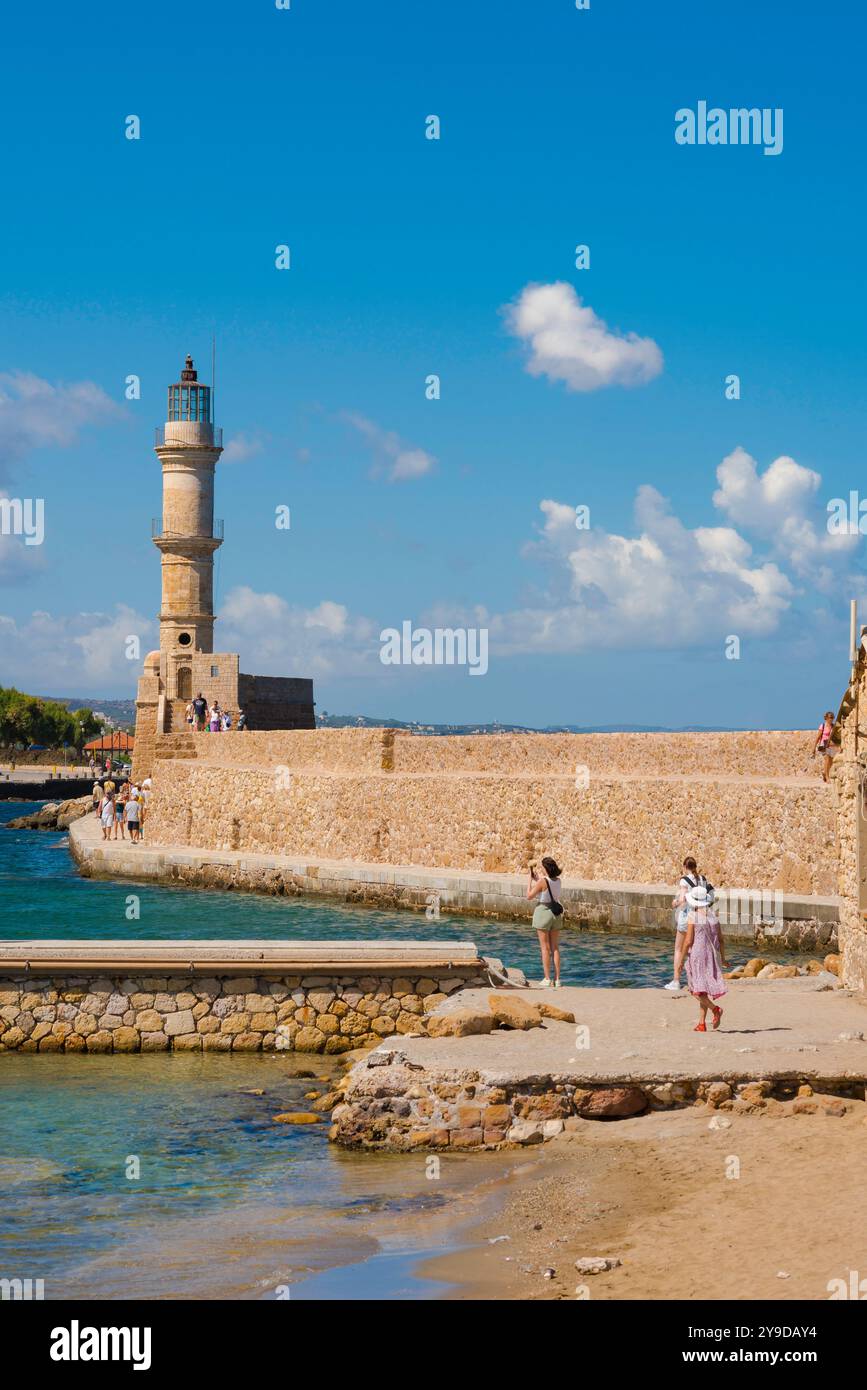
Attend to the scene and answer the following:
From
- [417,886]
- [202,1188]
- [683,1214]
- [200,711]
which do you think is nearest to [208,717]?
[200,711]

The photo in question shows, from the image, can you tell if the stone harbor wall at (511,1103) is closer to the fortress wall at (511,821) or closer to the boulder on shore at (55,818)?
the fortress wall at (511,821)

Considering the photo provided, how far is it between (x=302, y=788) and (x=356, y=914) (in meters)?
6.67

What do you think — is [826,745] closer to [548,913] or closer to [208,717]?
[548,913]

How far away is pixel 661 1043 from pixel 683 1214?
2.91m

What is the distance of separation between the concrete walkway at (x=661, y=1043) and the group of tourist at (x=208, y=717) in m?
26.9

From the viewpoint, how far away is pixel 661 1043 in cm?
1091

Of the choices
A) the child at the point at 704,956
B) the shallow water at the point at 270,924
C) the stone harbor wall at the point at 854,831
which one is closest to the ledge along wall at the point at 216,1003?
the child at the point at 704,956

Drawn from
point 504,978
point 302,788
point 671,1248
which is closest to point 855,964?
point 504,978

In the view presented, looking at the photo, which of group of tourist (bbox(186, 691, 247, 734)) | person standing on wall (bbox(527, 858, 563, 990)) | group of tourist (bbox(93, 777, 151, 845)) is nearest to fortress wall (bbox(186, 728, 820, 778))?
group of tourist (bbox(186, 691, 247, 734))

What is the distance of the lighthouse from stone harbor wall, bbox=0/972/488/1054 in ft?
98.5

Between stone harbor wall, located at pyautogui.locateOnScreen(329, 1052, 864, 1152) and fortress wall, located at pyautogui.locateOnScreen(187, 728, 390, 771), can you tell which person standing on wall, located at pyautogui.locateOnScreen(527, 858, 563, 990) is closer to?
stone harbor wall, located at pyautogui.locateOnScreen(329, 1052, 864, 1152)

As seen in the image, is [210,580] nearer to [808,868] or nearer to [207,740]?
[207,740]
